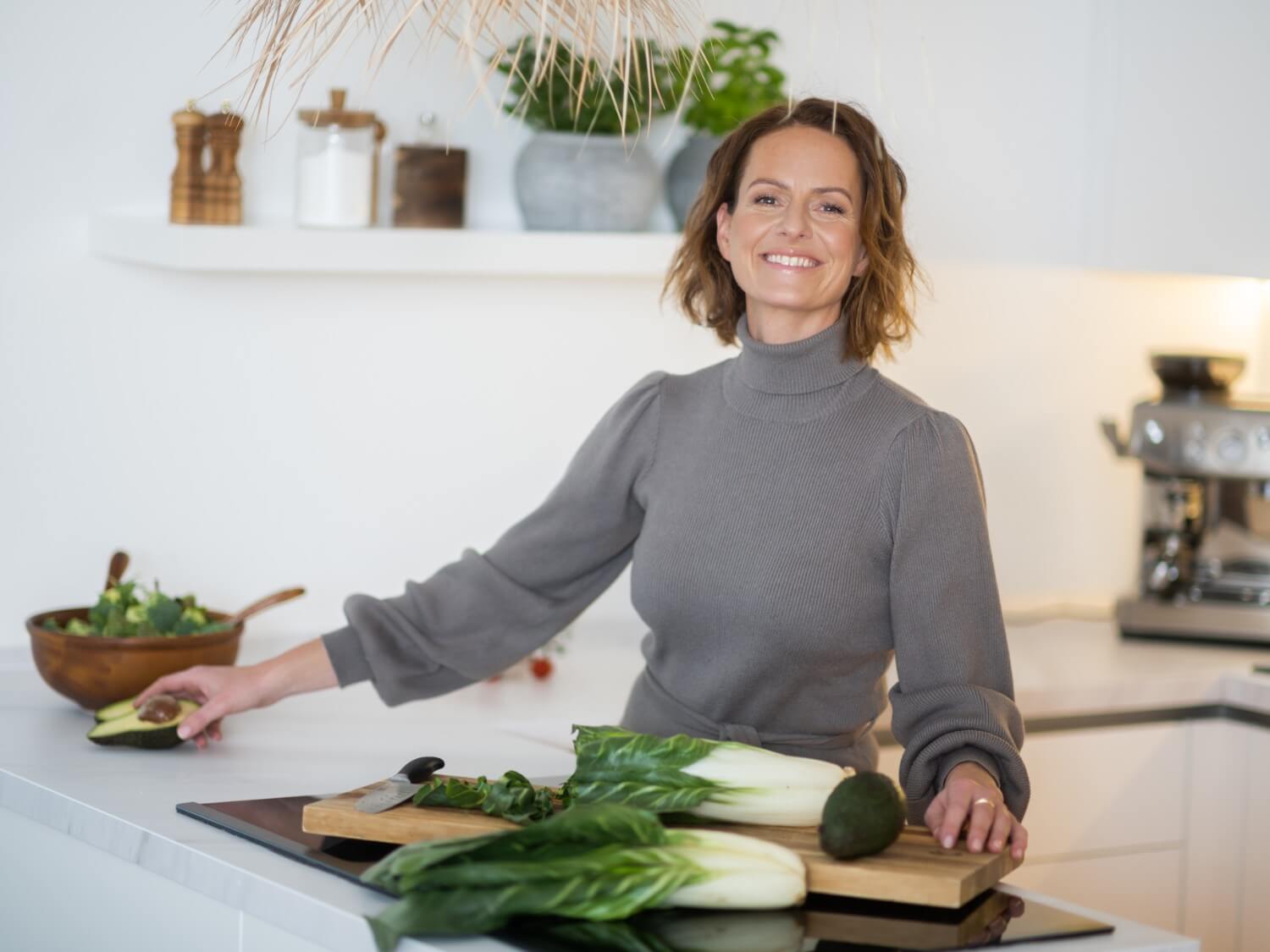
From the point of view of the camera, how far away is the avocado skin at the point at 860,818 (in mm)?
1270

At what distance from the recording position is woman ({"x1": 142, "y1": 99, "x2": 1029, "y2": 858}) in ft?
5.40

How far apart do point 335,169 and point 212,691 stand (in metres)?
0.83

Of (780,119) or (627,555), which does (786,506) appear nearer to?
(627,555)

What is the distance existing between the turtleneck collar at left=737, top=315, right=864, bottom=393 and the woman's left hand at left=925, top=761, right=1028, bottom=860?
0.49m

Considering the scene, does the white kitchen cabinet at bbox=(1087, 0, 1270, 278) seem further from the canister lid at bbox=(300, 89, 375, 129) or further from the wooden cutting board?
the wooden cutting board

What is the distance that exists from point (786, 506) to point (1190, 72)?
1.40 metres

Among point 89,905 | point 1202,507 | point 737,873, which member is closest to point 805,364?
point 737,873

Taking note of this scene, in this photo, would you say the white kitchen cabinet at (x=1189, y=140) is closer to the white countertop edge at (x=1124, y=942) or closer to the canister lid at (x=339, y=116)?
the canister lid at (x=339, y=116)

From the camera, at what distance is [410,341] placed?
255 cm

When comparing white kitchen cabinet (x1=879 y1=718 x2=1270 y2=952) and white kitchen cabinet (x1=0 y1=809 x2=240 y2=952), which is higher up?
white kitchen cabinet (x1=0 y1=809 x2=240 y2=952)

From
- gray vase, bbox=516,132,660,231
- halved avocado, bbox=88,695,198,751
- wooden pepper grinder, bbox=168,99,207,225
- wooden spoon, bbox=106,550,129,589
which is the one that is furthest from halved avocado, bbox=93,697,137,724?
gray vase, bbox=516,132,660,231

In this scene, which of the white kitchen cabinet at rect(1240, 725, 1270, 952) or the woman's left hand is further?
the white kitchen cabinet at rect(1240, 725, 1270, 952)

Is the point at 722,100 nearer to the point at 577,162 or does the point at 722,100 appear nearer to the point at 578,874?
the point at 577,162

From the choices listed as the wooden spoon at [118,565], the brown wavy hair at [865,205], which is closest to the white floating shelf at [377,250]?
the wooden spoon at [118,565]
